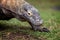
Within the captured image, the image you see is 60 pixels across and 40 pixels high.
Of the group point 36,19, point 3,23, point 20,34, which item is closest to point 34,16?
point 36,19

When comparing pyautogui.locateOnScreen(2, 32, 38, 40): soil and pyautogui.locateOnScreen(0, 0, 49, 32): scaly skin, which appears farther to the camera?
pyautogui.locateOnScreen(0, 0, 49, 32): scaly skin

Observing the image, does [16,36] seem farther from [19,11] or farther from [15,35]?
[19,11]

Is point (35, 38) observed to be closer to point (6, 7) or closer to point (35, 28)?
point (35, 28)

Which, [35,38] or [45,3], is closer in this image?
[35,38]

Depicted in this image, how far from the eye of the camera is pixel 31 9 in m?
6.34

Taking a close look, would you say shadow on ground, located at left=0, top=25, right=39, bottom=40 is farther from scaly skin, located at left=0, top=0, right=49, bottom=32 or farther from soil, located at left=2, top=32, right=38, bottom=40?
scaly skin, located at left=0, top=0, right=49, bottom=32

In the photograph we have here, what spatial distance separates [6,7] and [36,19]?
81 cm

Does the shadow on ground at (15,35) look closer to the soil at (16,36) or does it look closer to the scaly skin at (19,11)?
the soil at (16,36)

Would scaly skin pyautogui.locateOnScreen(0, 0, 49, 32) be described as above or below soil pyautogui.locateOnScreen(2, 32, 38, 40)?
above

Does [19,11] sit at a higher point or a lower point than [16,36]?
higher

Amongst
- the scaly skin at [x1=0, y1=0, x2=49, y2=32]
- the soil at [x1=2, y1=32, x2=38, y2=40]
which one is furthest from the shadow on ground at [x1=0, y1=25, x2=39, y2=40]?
the scaly skin at [x1=0, y1=0, x2=49, y2=32]

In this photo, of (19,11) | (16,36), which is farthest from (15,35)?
(19,11)

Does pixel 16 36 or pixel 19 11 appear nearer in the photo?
pixel 16 36

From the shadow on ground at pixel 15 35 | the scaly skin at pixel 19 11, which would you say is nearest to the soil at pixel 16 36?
the shadow on ground at pixel 15 35
